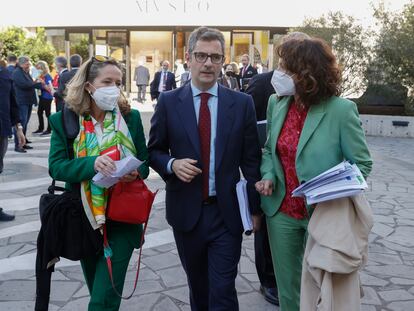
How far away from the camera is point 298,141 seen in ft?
9.43

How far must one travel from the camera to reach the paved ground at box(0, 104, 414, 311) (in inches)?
162

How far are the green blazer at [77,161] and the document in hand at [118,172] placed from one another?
0.06 m

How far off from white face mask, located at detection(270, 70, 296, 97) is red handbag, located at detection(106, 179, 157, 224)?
973 millimetres

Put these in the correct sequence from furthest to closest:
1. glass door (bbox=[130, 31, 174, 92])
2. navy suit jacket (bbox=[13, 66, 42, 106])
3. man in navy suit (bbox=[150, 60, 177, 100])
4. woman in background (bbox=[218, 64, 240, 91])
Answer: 1. glass door (bbox=[130, 31, 174, 92])
2. man in navy suit (bbox=[150, 60, 177, 100])
3. woman in background (bbox=[218, 64, 240, 91])
4. navy suit jacket (bbox=[13, 66, 42, 106])

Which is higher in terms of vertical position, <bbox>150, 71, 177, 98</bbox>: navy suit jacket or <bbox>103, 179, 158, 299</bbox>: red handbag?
<bbox>150, 71, 177, 98</bbox>: navy suit jacket

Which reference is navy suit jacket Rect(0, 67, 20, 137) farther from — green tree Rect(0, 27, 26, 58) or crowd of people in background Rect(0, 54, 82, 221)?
green tree Rect(0, 27, 26, 58)

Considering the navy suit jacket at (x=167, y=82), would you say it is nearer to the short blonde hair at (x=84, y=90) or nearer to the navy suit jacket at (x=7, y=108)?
the navy suit jacket at (x=7, y=108)

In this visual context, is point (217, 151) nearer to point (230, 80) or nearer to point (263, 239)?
point (263, 239)

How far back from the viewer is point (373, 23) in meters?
16.0

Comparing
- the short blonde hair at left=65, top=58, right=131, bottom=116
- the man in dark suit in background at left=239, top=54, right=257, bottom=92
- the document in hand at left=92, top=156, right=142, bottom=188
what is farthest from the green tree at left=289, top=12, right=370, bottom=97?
the document in hand at left=92, top=156, right=142, bottom=188

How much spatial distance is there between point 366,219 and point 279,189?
55cm

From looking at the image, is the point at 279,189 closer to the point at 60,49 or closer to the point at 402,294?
the point at 402,294

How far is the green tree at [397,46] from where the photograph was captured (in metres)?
15.2

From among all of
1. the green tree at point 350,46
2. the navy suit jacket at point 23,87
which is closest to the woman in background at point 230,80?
the green tree at point 350,46
